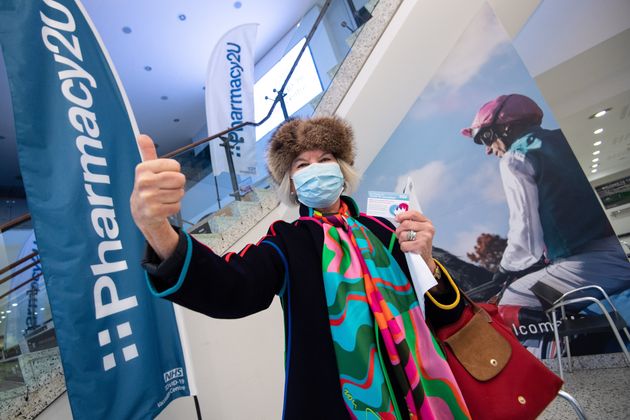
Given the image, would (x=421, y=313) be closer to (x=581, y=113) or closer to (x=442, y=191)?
(x=442, y=191)

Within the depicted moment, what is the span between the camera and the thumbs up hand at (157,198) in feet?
1.78

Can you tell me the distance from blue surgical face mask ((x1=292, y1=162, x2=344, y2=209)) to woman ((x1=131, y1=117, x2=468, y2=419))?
12 centimetres

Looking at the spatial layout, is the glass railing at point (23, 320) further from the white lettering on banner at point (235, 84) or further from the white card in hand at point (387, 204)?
the white lettering on banner at point (235, 84)

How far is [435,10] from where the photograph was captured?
253 centimetres

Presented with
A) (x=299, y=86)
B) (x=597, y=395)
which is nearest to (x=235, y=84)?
(x=299, y=86)

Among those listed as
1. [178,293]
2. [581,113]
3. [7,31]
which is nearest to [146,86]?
[7,31]

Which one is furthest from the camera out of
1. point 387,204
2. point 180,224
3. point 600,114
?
point 600,114

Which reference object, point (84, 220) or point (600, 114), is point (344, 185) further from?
point (600, 114)

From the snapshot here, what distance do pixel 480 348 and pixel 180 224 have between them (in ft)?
8.44

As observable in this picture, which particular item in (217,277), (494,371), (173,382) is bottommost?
(494,371)

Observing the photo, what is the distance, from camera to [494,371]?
0.80m

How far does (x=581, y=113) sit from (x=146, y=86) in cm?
892

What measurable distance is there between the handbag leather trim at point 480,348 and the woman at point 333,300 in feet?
0.19

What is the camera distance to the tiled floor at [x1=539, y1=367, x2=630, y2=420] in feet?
5.41
